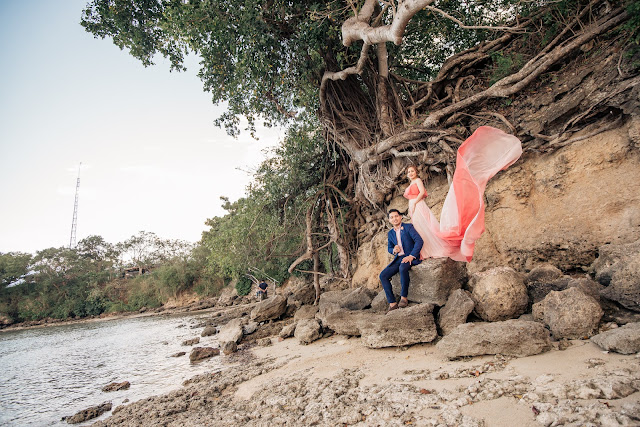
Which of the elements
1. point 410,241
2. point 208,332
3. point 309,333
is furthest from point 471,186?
point 208,332

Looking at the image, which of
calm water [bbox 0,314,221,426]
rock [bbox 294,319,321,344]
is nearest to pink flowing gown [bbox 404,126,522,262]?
rock [bbox 294,319,321,344]

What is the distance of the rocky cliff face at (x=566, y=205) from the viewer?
4.77 metres

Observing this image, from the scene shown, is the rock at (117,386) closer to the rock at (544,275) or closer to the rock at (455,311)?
the rock at (455,311)

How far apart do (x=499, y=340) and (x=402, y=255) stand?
2140 mm

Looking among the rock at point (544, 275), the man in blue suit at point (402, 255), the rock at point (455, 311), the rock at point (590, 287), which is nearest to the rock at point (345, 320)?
the man in blue suit at point (402, 255)

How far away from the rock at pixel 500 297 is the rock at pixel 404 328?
698 mm

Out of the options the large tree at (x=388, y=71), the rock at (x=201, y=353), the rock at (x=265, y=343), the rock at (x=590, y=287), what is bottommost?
the rock at (x=201, y=353)

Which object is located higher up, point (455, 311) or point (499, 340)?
point (455, 311)

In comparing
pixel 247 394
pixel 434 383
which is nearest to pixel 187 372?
pixel 247 394

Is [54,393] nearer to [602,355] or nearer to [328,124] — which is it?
[328,124]

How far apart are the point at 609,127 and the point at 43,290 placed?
159ft

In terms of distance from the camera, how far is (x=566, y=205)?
17.7 ft

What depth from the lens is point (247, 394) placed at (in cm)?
460

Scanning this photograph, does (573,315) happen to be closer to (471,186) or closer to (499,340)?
(499,340)
